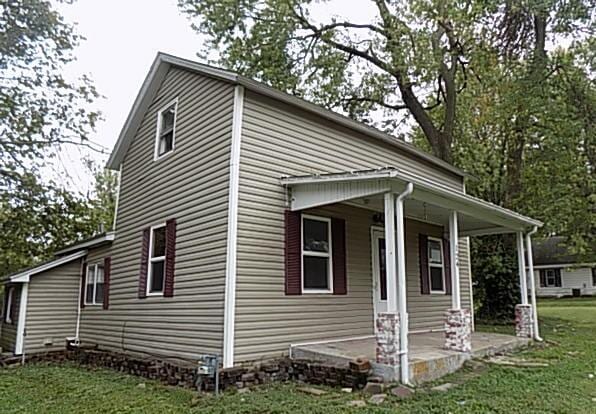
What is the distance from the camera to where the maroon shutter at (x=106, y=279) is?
35.4 ft

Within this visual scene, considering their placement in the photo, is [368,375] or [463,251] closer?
[368,375]

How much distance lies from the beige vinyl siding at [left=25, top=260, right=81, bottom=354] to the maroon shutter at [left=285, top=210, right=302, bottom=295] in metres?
7.32

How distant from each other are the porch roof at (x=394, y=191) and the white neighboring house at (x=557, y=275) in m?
25.8

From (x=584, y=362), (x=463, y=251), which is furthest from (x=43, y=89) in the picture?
(x=584, y=362)

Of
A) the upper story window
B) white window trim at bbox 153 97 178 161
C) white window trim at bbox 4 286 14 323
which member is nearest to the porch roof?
white window trim at bbox 153 97 178 161

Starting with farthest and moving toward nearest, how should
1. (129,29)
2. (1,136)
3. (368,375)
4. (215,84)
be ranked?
1. (129,29)
2. (1,136)
3. (215,84)
4. (368,375)

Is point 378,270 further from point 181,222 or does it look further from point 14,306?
point 14,306

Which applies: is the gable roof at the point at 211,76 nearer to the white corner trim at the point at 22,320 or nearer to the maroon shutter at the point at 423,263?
the maroon shutter at the point at 423,263

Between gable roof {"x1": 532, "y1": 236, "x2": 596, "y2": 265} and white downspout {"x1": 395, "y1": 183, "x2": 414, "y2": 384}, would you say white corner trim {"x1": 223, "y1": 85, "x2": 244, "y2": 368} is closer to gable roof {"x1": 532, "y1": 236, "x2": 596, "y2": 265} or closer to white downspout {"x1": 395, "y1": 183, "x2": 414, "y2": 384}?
white downspout {"x1": 395, "y1": 183, "x2": 414, "y2": 384}

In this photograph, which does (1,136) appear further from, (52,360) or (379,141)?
(379,141)

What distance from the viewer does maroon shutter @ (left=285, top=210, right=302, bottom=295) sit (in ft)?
24.4

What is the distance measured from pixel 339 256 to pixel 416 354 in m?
2.21

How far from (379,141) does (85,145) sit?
34.1 ft

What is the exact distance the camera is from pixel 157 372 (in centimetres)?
730
